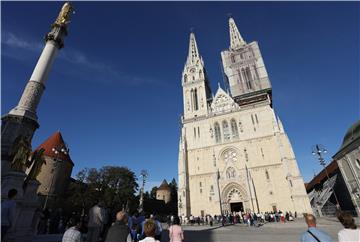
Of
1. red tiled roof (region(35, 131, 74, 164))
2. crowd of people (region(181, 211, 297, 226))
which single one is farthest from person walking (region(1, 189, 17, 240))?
red tiled roof (region(35, 131, 74, 164))

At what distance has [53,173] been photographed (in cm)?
2800

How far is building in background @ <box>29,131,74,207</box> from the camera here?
87.8 feet

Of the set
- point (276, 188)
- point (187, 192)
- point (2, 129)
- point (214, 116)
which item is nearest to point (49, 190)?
point (187, 192)

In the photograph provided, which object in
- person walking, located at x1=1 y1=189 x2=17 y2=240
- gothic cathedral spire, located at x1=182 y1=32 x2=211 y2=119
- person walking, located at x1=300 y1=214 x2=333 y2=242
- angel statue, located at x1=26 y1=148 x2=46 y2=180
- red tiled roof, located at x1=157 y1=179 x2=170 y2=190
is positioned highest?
gothic cathedral spire, located at x1=182 y1=32 x2=211 y2=119

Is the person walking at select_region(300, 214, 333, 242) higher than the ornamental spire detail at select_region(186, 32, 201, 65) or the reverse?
the reverse

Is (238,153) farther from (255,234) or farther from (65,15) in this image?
(65,15)

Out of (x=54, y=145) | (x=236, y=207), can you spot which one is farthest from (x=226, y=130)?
(x=54, y=145)

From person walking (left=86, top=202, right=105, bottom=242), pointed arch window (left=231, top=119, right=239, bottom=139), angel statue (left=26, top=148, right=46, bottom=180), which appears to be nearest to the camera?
person walking (left=86, top=202, right=105, bottom=242)

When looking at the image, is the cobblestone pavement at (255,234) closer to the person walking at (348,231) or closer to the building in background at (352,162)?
the person walking at (348,231)

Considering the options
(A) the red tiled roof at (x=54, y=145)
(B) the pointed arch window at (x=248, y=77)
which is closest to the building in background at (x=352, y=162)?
(B) the pointed arch window at (x=248, y=77)

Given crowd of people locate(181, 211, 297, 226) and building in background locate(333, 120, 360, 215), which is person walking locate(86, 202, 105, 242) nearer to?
crowd of people locate(181, 211, 297, 226)

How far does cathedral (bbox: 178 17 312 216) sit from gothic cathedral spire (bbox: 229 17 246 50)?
235 inches

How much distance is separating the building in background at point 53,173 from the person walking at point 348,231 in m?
28.1

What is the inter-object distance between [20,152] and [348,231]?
10693 mm
